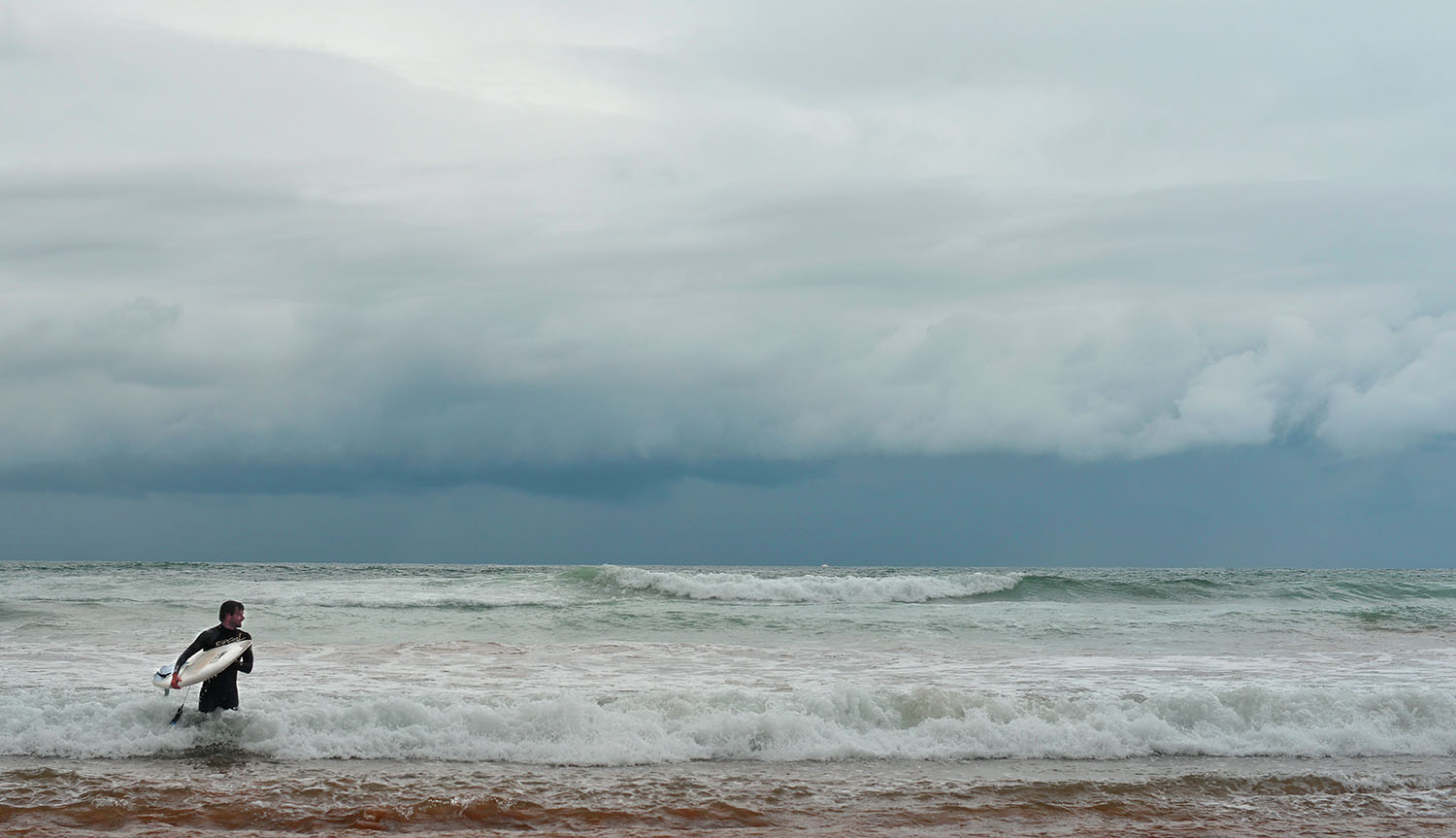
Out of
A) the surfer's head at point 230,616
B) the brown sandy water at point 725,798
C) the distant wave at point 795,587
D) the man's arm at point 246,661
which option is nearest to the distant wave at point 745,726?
the brown sandy water at point 725,798

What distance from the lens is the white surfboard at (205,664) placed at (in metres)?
9.27

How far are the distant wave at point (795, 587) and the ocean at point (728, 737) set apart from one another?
1451 cm

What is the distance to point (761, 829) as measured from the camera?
279 inches

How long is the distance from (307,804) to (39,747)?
11.4 ft

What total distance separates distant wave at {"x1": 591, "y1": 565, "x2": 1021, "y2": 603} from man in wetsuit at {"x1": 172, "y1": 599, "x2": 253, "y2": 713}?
77.4 feet

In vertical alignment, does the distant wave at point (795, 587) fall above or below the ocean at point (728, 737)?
below

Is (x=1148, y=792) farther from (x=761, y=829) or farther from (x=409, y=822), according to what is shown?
(x=409, y=822)

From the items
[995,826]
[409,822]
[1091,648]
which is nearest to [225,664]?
[409,822]

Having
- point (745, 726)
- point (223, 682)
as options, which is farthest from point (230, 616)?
point (745, 726)

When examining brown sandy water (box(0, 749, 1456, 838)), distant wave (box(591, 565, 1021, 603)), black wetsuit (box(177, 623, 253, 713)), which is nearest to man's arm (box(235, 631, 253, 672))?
black wetsuit (box(177, 623, 253, 713))

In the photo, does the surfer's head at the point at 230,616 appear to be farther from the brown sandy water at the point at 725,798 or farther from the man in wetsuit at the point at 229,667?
the brown sandy water at the point at 725,798

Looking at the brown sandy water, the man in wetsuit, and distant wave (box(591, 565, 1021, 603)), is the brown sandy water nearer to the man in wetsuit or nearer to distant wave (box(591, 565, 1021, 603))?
the man in wetsuit

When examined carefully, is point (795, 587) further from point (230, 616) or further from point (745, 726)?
point (230, 616)

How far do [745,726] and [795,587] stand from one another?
2386 cm
